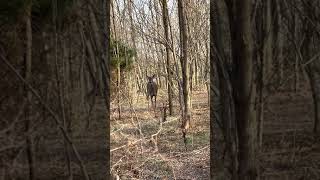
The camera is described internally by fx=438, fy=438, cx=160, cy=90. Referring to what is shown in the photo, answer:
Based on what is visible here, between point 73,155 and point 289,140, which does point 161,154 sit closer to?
point 289,140

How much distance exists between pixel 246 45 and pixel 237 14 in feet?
0.33

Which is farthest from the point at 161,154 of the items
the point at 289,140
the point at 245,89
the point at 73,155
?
the point at 245,89

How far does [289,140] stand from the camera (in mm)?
2578

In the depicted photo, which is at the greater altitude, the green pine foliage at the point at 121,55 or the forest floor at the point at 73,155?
the green pine foliage at the point at 121,55

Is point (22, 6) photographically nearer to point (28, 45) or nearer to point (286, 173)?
point (28, 45)

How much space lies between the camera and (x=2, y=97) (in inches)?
91.4

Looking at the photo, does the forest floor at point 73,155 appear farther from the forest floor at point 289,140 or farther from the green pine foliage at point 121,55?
the green pine foliage at point 121,55

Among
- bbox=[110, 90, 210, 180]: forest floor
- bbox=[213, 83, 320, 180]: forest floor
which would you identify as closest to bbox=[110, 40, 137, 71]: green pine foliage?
bbox=[110, 90, 210, 180]: forest floor

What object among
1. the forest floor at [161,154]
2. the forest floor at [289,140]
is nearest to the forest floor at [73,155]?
the forest floor at [289,140]

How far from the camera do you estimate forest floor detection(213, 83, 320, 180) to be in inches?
99.9

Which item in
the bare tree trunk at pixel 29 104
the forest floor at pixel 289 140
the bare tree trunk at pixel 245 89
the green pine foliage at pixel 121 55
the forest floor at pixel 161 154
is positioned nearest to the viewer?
the bare tree trunk at pixel 245 89

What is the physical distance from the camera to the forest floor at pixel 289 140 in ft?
8.32

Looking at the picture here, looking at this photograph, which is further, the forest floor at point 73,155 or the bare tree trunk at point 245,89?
the forest floor at point 73,155

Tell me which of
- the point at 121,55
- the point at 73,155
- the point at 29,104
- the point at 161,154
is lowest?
the point at 161,154
